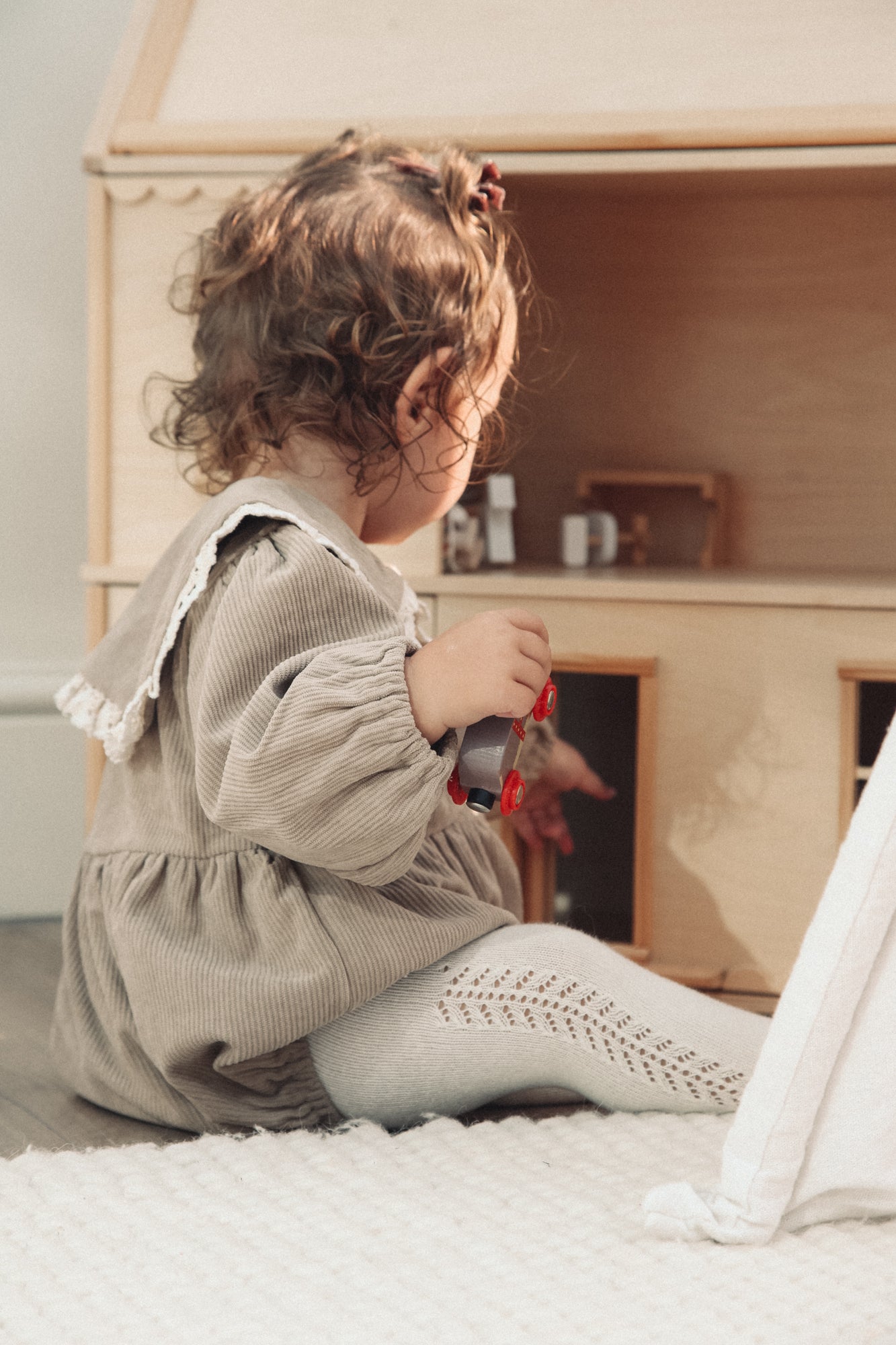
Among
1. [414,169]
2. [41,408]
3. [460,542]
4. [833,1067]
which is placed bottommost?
[833,1067]

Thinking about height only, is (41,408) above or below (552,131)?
below

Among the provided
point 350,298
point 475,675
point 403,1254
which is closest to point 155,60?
point 350,298

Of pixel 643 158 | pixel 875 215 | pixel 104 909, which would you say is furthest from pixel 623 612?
pixel 875 215

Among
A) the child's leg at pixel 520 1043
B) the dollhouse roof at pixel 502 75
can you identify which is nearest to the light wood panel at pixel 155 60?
the dollhouse roof at pixel 502 75

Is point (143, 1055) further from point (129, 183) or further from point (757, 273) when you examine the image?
point (757, 273)

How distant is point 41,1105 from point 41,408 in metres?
0.72

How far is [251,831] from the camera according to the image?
2.14 feet

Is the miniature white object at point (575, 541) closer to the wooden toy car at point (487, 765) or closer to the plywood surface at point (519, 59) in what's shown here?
the plywood surface at point (519, 59)

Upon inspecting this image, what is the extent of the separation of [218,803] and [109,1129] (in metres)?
0.25

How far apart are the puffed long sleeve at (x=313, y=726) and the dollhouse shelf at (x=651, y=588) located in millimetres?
281

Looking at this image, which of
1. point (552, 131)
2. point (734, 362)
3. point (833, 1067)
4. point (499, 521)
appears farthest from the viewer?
point (734, 362)

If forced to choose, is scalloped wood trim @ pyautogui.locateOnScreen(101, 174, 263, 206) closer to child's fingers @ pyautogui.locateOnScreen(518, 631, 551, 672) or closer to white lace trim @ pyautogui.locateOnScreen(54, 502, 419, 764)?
white lace trim @ pyautogui.locateOnScreen(54, 502, 419, 764)

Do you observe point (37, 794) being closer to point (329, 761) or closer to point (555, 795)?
point (555, 795)

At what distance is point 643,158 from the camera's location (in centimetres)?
92
